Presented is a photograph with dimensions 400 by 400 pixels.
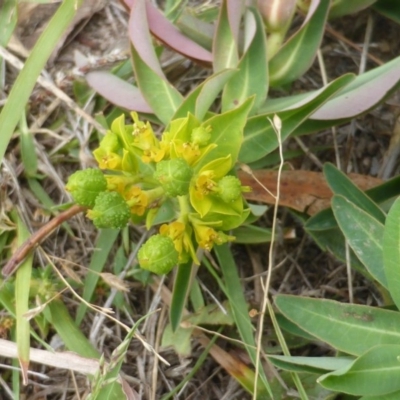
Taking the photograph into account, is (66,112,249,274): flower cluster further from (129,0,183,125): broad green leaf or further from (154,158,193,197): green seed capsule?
(129,0,183,125): broad green leaf

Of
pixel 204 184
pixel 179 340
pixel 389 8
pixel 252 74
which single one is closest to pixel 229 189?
pixel 204 184

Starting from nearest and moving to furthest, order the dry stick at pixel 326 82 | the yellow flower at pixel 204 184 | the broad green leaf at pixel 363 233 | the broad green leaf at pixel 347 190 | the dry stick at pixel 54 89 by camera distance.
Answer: the yellow flower at pixel 204 184 → the broad green leaf at pixel 363 233 → the broad green leaf at pixel 347 190 → the dry stick at pixel 54 89 → the dry stick at pixel 326 82

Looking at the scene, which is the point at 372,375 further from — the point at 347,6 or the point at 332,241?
the point at 347,6

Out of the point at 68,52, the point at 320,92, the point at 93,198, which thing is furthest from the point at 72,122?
the point at 320,92

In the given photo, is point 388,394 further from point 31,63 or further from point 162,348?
point 31,63

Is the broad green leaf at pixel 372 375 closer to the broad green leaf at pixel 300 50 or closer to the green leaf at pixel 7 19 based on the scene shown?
the broad green leaf at pixel 300 50

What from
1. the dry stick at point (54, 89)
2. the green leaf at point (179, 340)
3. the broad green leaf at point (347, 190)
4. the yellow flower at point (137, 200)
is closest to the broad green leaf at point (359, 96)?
the broad green leaf at point (347, 190)
